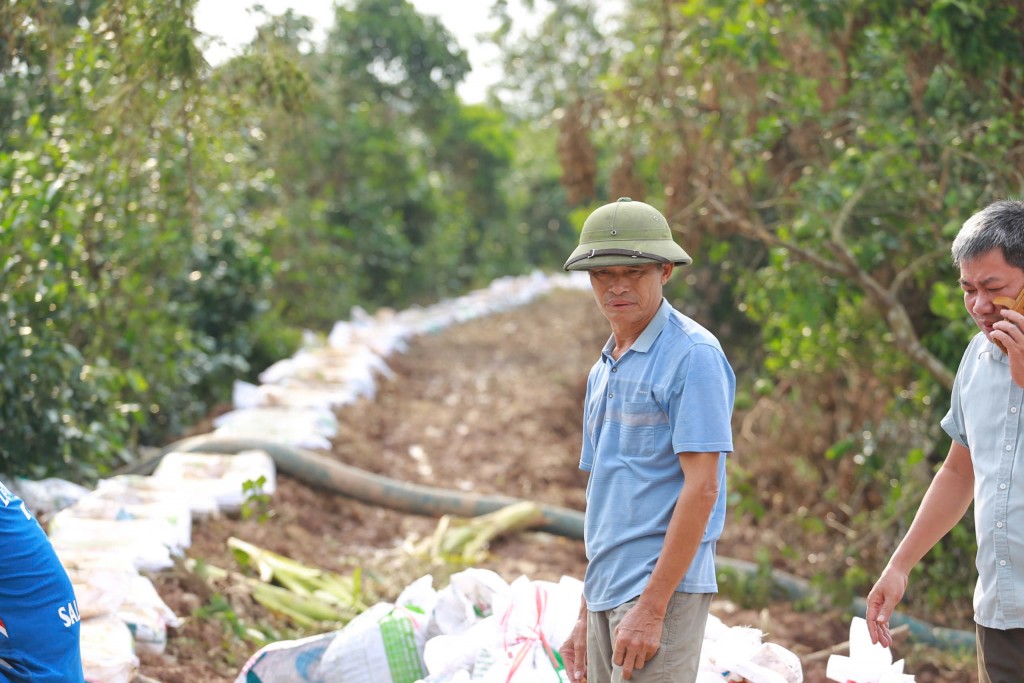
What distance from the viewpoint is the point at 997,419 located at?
6.28 ft

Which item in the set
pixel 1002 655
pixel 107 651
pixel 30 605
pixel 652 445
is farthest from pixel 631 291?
pixel 107 651

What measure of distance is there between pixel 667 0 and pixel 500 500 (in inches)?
107

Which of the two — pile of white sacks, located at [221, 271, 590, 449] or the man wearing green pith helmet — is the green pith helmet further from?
pile of white sacks, located at [221, 271, 590, 449]

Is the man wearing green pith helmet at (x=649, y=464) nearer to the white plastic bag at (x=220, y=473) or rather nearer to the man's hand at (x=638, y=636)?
the man's hand at (x=638, y=636)

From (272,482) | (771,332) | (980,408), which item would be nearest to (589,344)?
(771,332)

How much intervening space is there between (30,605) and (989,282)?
1.96 meters

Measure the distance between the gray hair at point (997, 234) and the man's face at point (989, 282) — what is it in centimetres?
1

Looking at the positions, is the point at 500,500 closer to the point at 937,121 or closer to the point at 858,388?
the point at 858,388

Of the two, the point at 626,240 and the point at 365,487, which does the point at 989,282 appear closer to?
the point at 626,240

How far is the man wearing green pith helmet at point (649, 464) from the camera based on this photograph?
6.14 feet

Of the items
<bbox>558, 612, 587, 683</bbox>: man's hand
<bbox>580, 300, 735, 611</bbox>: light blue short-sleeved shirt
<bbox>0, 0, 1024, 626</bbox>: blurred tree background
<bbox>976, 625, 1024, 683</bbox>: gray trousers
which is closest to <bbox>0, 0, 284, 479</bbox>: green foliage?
<bbox>0, 0, 1024, 626</bbox>: blurred tree background

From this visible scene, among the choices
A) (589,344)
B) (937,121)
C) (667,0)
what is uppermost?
(667,0)

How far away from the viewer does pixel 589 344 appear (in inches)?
380

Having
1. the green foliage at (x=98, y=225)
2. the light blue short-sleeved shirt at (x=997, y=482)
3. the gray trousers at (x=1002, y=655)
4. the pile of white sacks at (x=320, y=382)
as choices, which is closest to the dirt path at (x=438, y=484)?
the pile of white sacks at (x=320, y=382)
